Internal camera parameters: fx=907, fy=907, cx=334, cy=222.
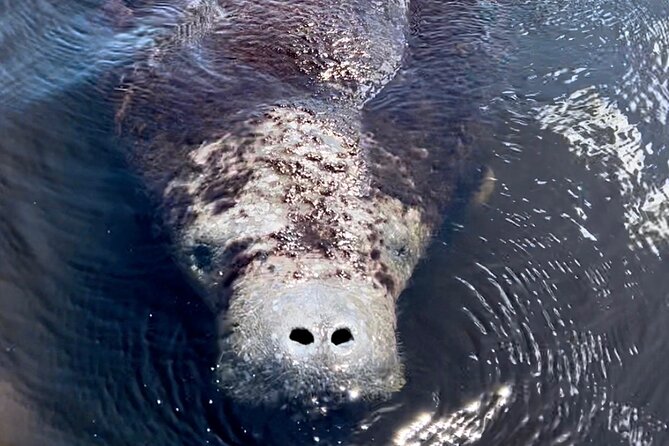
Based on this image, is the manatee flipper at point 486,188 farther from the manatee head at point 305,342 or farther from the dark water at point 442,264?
the manatee head at point 305,342

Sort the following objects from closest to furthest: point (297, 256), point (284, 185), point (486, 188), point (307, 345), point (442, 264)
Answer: point (307, 345), point (297, 256), point (284, 185), point (442, 264), point (486, 188)

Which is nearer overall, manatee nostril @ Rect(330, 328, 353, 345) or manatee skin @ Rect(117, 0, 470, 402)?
manatee nostril @ Rect(330, 328, 353, 345)

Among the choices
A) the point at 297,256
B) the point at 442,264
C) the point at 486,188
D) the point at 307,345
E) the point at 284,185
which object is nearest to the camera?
the point at 307,345

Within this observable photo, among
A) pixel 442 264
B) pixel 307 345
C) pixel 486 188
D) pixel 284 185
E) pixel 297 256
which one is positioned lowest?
pixel 307 345

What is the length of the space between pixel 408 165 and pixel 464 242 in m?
0.67

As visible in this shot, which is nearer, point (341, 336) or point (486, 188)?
point (341, 336)

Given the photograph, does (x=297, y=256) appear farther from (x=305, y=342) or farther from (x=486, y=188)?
(x=486, y=188)

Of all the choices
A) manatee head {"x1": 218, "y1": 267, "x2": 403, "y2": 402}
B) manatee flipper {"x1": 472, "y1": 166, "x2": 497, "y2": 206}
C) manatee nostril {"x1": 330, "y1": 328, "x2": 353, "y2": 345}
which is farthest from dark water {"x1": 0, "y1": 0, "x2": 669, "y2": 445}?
manatee nostril {"x1": 330, "y1": 328, "x2": 353, "y2": 345}

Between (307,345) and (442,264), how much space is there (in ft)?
5.59

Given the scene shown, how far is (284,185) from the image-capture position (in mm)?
5492

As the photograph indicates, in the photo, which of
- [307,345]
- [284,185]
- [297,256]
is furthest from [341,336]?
[284,185]

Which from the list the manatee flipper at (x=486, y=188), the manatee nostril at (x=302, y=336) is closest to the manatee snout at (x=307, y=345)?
the manatee nostril at (x=302, y=336)

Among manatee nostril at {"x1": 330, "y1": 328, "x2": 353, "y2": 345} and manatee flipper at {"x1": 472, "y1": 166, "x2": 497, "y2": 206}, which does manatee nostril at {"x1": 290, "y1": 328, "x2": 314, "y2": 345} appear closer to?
manatee nostril at {"x1": 330, "y1": 328, "x2": 353, "y2": 345}

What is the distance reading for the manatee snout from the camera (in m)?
4.59
